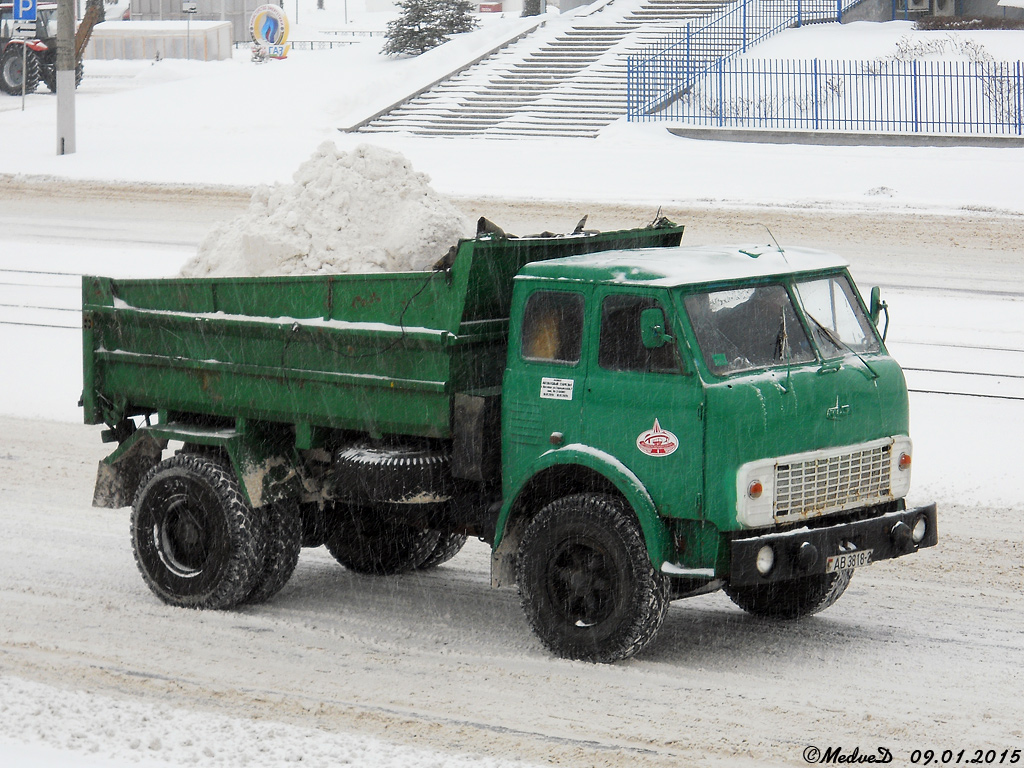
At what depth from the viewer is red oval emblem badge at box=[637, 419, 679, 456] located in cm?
718

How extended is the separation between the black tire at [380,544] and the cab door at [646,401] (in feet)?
7.58

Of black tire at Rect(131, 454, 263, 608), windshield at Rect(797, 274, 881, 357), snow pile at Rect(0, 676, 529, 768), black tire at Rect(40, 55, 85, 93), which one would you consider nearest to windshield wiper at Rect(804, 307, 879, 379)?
windshield at Rect(797, 274, 881, 357)

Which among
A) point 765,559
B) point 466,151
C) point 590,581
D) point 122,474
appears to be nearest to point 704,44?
point 466,151

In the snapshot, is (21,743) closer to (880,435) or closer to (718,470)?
(718,470)

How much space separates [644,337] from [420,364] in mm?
1299

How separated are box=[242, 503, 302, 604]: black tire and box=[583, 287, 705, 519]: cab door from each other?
7.06 feet

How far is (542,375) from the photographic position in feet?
25.0

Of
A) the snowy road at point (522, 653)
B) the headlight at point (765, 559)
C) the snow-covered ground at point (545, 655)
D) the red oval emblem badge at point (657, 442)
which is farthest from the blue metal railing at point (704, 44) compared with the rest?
the headlight at point (765, 559)

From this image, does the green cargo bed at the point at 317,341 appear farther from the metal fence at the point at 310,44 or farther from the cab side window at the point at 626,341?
the metal fence at the point at 310,44

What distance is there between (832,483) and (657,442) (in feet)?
3.13

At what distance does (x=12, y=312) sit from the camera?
60.4 feet

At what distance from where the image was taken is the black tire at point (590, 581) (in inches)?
287

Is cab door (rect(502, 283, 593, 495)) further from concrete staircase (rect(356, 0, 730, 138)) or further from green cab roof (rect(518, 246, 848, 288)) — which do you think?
concrete staircase (rect(356, 0, 730, 138))

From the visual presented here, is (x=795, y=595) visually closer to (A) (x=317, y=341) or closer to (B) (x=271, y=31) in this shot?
(A) (x=317, y=341)
